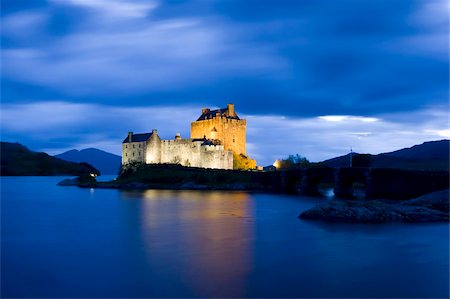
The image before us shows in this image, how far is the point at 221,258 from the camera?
827 inches

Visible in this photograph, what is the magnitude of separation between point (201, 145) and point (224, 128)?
8.09 m

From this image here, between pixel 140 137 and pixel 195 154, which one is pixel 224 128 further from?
pixel 140 137

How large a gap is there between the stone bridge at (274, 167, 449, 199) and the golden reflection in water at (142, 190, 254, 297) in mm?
13841

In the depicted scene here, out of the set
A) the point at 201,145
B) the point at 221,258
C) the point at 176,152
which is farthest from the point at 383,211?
the point at 176,152

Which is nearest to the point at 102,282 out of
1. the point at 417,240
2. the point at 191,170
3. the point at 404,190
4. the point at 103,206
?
the point at 417,240

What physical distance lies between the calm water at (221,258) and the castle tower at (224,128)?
52.5m

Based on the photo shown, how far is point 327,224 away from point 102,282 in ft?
54.5

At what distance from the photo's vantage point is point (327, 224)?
29547 mm

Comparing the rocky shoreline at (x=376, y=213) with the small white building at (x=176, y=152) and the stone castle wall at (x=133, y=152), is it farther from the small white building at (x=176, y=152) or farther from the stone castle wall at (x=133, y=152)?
the stone castle wall at (x=133, y=152)

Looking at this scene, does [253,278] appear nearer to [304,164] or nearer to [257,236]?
[257,236]

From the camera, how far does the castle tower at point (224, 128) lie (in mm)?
87688

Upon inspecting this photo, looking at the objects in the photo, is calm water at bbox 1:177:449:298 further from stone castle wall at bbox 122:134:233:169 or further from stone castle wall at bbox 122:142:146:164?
stone castle wall at bbox 122:142:146:164

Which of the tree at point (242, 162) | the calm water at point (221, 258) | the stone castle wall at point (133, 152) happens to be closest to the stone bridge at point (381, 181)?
the calm water at point (221, 258)

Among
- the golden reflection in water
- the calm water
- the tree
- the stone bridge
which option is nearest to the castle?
the tree
